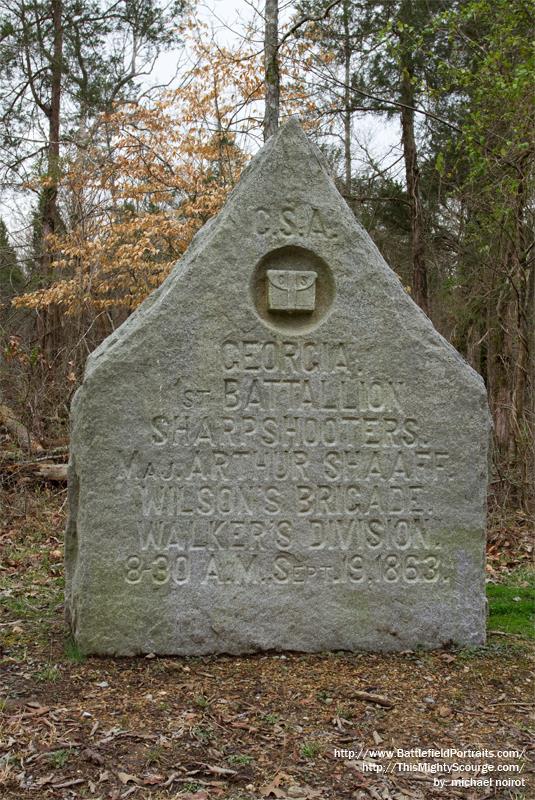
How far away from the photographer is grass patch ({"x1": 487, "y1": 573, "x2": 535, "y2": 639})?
471 centimetres

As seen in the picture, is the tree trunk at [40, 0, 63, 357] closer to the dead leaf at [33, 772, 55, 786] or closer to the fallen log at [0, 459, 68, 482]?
the fallen log at [0, 459, 68, 482]

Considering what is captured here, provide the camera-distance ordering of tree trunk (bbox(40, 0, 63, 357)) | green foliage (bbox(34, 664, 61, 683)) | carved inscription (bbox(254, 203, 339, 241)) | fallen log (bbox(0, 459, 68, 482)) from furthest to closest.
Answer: tree trunk (bbox(40, 0, 63, 357)) < fallen log (bbox(0, 459, 68, 482)) < carved inscription (bbox(254, 203, 339, 241)) < green foliage (bbox(34, 664, 61, 683))

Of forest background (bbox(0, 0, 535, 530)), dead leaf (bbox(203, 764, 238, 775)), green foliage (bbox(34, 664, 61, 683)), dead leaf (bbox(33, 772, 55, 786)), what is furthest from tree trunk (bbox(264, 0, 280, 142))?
dead leaf (bbox(33, 772, 55, 786))

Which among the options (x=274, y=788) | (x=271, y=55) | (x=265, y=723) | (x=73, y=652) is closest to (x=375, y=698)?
(x=265, y=723)

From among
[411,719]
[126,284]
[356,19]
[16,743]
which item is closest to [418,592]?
[411,719]

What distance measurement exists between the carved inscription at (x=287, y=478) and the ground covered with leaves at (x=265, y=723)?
18.2 inches

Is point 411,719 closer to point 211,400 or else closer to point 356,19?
point 211,400

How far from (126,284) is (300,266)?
9558 millimetres

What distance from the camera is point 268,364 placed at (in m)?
4.11

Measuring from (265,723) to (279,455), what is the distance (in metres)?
1.33

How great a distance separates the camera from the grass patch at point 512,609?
471 centimetres

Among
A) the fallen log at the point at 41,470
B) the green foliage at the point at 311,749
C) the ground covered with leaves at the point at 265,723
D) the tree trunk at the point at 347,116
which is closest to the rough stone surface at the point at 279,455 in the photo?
the ground covered with leaves at the point at 265,723

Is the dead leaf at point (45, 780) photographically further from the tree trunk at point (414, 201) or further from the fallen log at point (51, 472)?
the tree trunk at point (414, 201)

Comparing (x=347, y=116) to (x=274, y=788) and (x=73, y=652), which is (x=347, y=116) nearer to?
(x=73, y=652)
